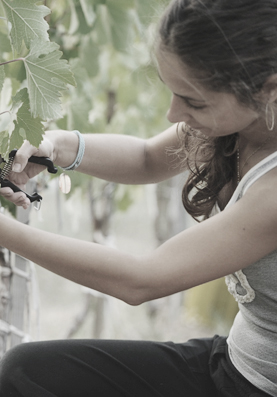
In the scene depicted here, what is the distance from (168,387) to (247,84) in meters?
0.46

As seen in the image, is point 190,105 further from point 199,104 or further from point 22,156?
point 22,156

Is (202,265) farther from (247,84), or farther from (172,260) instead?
(247,84)

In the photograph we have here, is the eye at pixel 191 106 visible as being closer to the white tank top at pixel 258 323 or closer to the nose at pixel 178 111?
the nose at pixel 178 111

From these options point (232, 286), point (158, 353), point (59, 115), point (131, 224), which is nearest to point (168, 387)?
point (158, 353)

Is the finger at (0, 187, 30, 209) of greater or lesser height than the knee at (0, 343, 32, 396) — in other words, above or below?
above

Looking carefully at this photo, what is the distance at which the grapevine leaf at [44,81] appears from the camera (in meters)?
0.66

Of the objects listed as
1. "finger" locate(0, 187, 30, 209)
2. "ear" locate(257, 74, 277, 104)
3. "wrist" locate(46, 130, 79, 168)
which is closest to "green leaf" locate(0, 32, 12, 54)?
"wrist" locate(46, 130, 79, 168)

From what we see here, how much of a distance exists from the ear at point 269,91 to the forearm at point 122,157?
28 cm

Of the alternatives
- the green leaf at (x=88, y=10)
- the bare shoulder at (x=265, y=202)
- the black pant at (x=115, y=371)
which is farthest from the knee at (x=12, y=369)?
the green leaf at (x=88, y=10)

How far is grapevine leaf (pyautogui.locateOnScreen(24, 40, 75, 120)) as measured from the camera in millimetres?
662

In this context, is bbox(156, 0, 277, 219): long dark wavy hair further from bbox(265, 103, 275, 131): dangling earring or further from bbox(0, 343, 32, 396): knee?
bbox(0, 343, 32, 396): knee

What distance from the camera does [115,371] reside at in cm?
82

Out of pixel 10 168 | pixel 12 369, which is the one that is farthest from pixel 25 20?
pixel 12 369

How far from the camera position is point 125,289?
69cm
